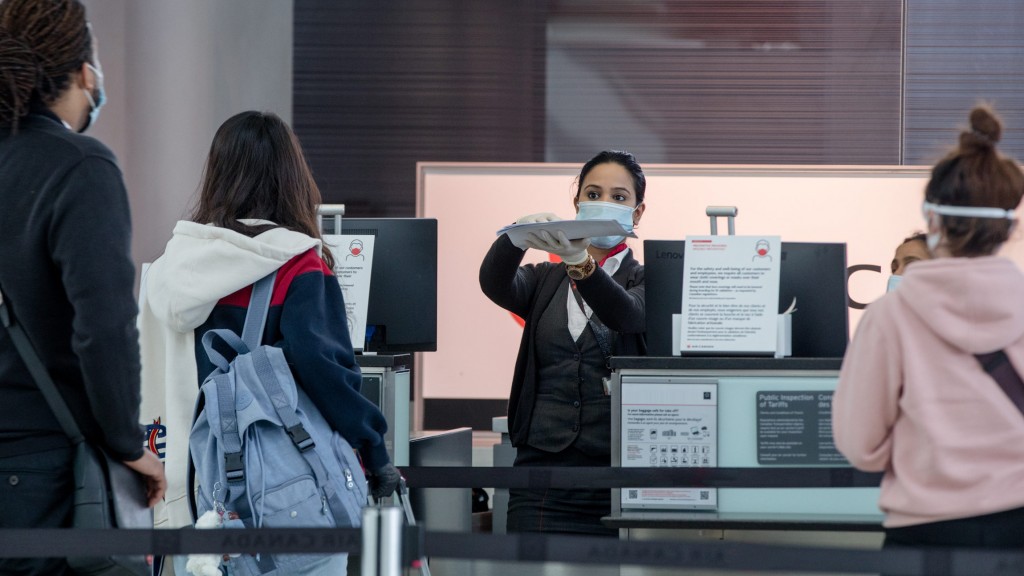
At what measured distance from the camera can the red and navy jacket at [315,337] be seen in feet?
6.59

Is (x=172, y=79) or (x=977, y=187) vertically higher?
(x=172, y=79)

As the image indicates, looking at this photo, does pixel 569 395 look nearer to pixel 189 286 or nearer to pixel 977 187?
pixel 189 286

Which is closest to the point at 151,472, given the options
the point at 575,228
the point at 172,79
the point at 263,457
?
the point at 263,457

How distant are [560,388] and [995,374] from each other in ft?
4.26

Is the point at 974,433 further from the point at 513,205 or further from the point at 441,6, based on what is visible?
the point at 441,6

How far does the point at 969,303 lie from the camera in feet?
5.58

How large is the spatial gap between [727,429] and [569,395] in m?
0.41

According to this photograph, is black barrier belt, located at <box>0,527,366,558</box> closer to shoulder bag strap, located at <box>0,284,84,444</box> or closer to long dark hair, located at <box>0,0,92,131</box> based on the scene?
shoulder bag strap, located at <box>0,284,84,444</box>

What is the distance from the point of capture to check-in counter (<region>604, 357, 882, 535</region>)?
8.71 feet

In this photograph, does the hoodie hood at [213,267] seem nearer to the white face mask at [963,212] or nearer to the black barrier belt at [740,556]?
the black barrier belt at [740,556]

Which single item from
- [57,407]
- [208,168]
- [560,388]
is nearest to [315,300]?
[208,168]

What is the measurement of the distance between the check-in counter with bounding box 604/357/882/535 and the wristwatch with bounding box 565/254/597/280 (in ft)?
0.74

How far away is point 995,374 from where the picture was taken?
1.71 m

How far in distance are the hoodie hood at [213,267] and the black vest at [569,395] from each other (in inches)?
37.0
